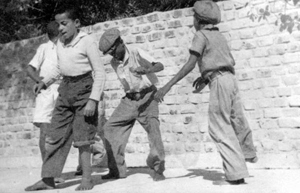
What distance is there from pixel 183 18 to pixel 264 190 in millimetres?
3440

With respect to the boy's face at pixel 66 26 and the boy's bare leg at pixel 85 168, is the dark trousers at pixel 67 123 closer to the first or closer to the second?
the boy's bare leg at pixel 85 168

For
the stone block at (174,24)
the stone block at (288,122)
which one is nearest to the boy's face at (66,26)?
the stone block at (174,24)

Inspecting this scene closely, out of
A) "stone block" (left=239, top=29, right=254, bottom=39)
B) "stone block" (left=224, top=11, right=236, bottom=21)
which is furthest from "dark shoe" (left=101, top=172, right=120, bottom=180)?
"stone block" (left=224, top=11, right=236, bottom=21)

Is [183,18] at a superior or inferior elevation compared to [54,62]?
superior

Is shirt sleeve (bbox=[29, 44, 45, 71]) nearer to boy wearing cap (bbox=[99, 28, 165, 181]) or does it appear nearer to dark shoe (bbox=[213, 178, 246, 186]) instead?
boy wearing cap (bbox=[99, 28, 165, 181])

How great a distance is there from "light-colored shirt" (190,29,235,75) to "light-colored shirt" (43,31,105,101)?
0.99m

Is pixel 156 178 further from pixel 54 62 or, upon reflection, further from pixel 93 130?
pixel 54 62

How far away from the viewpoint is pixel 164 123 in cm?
866

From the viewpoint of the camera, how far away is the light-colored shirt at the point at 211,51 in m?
6.07

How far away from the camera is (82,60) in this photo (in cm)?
642

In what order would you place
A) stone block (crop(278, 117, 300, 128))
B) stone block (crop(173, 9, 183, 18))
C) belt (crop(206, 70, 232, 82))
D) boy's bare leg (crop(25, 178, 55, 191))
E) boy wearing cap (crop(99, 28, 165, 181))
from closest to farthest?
belt (crop(206, 70, 232, 82)) < boy's bare leg (crop(25, 178, 55, 191)) < boy wearing cap (crop(99, 28, 165, 181)) < stone block (crop(278, 117, 300, 128)) < stone block (crop(173, 9, 183, 18))

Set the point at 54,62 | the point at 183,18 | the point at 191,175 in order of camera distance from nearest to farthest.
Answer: the point at 191,175 → the point at 54,62 → the point at 183,18

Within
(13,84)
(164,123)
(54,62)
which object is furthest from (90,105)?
(13,84)

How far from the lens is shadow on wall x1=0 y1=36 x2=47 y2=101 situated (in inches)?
414
